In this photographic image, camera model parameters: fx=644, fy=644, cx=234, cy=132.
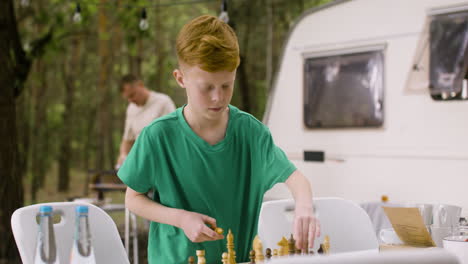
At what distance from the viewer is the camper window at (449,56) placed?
5.34m

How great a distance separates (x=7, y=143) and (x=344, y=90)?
132 inches

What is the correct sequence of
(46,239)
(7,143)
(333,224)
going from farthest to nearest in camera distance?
(7,143)
(333,224)
(46,239)

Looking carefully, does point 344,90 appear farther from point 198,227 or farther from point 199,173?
point 198,227

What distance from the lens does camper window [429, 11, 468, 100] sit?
17.5ft

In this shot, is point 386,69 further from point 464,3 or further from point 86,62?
point 86,62

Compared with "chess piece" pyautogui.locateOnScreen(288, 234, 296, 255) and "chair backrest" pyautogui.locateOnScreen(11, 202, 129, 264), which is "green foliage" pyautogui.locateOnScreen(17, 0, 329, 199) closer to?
"chair backrest" pyautogui.locateOnScreen(11, 202, 129, 264)

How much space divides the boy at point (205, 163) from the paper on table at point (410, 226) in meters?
0.45

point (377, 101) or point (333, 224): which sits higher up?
point (377, 101)

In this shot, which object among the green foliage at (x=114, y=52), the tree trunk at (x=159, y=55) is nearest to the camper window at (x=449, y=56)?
the green foliage at (x=114, y=52)

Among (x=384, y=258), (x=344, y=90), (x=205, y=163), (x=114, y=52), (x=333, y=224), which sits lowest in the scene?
(x=333, y=224)

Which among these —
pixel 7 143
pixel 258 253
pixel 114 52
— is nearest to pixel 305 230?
pixel 258 253

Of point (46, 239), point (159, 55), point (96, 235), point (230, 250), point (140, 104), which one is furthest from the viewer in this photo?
point (159, 55)

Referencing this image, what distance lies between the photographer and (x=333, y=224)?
2768mm

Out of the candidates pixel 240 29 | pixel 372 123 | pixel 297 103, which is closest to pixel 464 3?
pixel 372 123
